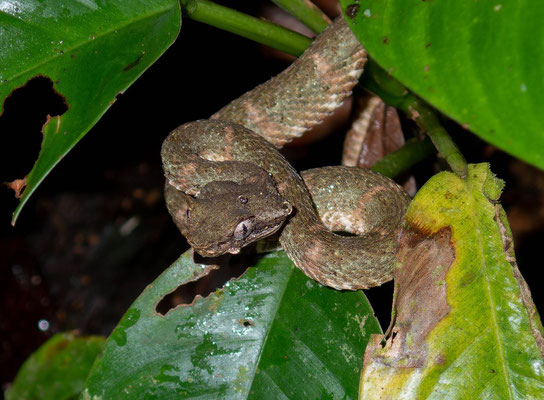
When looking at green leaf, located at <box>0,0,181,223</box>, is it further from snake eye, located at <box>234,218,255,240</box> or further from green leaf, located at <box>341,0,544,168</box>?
green leaf, located at <box>341,0,544,168</box>

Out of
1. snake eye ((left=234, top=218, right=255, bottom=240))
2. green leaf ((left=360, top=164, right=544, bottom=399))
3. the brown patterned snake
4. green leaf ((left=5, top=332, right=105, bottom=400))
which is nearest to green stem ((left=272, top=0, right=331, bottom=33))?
the brown patterned snake

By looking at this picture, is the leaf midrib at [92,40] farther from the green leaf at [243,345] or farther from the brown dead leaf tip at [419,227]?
the brown dead leaf tip at [419,227]

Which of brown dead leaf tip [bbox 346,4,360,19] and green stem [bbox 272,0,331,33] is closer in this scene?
brown dead leaf tip [bbox 346,4,360,19]

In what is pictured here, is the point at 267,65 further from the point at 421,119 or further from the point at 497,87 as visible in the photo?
the point at 497,87

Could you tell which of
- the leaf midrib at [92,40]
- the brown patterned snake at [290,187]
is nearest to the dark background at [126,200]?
the brown patterned snake at [290,187]

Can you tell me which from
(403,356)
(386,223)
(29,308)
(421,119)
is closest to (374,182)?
(386,223)

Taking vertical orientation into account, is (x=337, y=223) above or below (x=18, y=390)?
above
